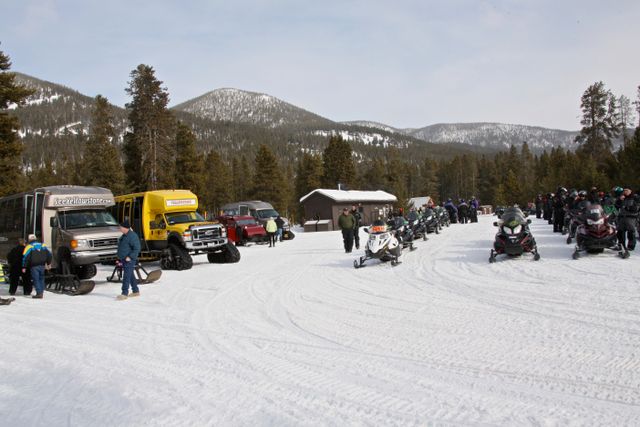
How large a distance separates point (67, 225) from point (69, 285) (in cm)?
258

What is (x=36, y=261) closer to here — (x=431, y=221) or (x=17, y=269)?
(x=17, y=269)

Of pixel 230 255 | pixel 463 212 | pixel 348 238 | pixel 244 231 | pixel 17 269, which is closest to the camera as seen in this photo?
pixel 17 269

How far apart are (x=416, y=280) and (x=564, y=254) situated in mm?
4672

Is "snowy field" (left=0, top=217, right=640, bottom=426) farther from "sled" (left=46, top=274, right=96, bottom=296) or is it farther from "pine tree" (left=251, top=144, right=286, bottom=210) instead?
"pine tree" (left=251, top=144, right=286, bottom=210)

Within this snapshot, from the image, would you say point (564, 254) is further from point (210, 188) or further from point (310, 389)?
point (210, 188)

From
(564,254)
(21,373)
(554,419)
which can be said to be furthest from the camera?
(564,254)

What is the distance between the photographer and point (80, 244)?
539 inches

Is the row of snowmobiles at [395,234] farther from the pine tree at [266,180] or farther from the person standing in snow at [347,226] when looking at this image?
the pine tree at [266,180]

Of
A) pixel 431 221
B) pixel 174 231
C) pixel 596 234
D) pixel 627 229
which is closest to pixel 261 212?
pixel 431 221

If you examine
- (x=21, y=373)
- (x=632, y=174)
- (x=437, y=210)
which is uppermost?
(x=632, y=174)

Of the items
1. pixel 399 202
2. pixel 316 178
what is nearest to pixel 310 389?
pixel 399 202

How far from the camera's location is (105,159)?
46.4 m

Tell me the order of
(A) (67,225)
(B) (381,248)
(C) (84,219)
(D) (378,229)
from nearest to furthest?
(B) (381,248) < (D) (378,229) < (A) (67,225) < (C) (84,219)

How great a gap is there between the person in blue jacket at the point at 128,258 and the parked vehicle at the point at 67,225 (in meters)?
2.98
